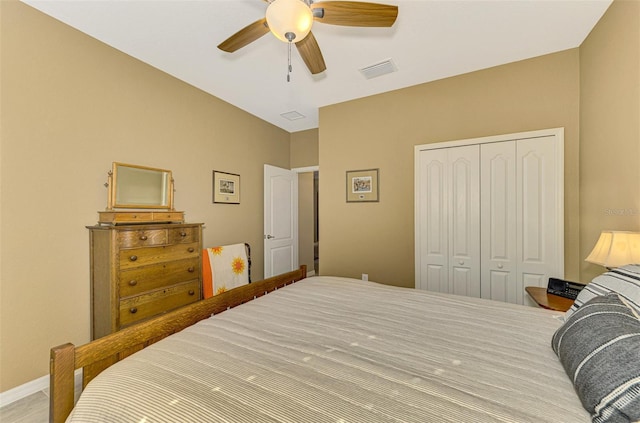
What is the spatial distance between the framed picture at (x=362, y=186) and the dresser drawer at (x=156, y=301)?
6.85 feet

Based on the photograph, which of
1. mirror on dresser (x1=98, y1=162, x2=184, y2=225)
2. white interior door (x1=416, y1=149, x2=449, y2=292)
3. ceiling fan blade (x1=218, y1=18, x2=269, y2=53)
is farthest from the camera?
white interior door (x1=416, y1=149, x2=449, y2=292)

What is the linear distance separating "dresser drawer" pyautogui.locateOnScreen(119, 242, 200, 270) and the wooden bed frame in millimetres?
980

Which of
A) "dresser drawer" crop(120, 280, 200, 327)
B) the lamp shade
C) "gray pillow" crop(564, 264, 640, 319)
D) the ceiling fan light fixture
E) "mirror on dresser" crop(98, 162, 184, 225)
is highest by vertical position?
the ceiling fan light fixture

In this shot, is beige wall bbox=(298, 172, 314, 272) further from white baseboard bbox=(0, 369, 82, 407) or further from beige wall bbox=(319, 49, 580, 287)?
white baseboard bbox=(0, 369, 82, 407)

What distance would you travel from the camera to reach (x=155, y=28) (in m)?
2.20

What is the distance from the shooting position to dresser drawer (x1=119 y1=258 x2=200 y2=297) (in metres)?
2.12

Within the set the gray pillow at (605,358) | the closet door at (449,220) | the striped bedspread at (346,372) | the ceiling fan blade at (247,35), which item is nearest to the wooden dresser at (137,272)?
the striped bedspread at (346,372)

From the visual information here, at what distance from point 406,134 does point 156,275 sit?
2.97 metres

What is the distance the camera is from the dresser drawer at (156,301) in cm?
210

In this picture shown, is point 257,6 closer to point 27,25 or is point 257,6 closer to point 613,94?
point 27,25

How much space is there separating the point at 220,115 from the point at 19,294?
8.37 ft

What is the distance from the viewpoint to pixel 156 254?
2328 mm

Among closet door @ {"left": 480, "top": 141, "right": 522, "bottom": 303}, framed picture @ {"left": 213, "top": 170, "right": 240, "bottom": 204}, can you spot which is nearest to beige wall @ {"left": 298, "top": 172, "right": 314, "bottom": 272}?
framed picture @ {"left": 213, "top": 170, "right": 240, "bottom": 204}

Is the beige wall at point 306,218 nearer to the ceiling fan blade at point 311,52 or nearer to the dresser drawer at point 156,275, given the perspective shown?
the dresser drawer at point 156,275
